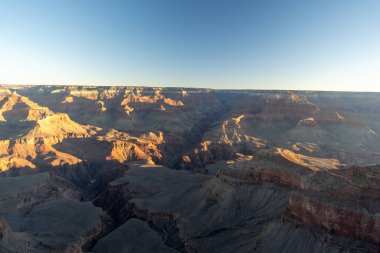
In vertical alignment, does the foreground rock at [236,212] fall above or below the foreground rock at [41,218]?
above

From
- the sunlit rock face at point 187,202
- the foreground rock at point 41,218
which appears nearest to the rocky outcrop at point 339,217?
the sunlit rock face at point 187,202

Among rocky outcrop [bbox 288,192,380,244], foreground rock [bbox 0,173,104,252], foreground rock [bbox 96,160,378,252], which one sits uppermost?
rocky outcrop [bbox 288,192,380,244]

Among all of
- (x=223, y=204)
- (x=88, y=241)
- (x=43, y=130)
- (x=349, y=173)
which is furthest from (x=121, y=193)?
(x=43, y=130)

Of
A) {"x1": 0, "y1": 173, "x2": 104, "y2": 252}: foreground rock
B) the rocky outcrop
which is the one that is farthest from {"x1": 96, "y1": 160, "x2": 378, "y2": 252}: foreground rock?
{"x1": 0, "y1": 173, "x2": 104, "y2": 252}: foreground rock

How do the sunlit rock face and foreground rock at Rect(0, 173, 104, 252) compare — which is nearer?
the sunlit rock face

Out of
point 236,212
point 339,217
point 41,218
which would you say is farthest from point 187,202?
point 339,217

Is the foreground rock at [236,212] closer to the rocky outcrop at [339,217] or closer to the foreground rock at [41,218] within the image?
the rocky outcrop at [339,217]

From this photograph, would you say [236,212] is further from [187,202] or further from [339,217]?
[339,217]

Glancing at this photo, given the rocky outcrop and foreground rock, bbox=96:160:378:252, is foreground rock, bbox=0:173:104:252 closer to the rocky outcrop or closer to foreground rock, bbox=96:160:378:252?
foreground rock, bbox=96:160:378:252

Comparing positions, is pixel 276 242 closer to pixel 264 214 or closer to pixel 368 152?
pixel 264 214

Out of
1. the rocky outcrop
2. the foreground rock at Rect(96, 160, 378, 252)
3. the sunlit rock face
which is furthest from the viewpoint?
the foreground rock at Rect(96, 160, 378, 252)

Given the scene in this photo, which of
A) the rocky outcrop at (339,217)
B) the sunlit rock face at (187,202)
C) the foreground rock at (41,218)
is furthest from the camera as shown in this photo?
the foreground rock at (41,218)
